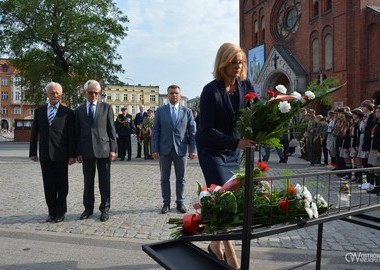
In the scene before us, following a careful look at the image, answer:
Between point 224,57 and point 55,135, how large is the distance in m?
3.75

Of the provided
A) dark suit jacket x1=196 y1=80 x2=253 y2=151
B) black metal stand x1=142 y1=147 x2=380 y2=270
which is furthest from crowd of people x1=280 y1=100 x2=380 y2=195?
black metal stand x1=142 y1=147 x2=380 y2=270

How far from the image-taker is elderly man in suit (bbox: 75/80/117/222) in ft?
20.7

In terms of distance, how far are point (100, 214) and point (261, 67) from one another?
34.2m

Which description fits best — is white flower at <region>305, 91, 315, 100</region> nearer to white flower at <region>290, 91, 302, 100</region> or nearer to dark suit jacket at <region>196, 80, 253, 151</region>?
white flower at <region>290, 91, 302, 100</region>

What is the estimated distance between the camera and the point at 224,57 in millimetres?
3340

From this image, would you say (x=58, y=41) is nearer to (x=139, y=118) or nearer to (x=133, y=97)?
(x=139, y=118)

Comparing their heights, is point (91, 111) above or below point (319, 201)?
above

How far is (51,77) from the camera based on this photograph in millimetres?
37000

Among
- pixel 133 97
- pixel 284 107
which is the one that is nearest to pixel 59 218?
pixel 284 107

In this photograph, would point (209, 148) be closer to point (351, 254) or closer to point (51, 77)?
point (351, 254)

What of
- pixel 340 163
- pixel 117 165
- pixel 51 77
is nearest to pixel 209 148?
pixel 340 163

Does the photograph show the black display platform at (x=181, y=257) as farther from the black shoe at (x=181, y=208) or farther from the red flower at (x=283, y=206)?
the black shoe at (x=181, y=208)

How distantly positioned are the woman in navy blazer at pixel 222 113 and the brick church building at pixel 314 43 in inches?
801

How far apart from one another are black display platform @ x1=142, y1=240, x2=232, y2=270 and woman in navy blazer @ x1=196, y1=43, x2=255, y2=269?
87cm
